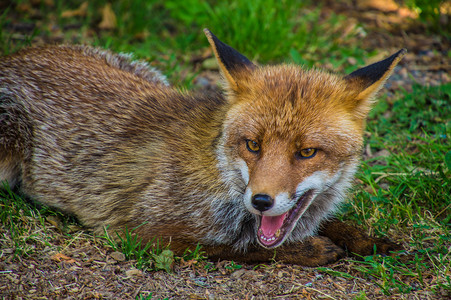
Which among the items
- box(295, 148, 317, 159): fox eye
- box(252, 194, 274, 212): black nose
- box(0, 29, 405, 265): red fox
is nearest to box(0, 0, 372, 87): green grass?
box(0, 29, 405, 265): red fox

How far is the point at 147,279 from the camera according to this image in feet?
11.2

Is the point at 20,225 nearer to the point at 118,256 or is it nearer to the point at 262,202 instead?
the point at 118,256

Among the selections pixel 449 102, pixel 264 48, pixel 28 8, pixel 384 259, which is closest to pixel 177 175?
pixel 384 259

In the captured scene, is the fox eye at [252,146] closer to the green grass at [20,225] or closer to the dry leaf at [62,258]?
the dry leaf at [62,258]

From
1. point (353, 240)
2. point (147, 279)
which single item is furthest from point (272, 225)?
point (147, 279)

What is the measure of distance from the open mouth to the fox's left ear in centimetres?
83

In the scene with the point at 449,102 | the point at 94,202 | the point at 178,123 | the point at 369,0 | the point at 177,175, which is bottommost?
the point at 94,202

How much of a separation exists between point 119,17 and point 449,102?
510cm

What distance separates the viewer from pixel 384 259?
3.51m

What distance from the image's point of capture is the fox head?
10.1 ft

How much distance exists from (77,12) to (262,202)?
20.1 feet

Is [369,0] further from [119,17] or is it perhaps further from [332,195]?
[332,195]

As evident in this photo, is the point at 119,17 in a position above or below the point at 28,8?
above

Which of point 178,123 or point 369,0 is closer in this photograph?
point 178,123
